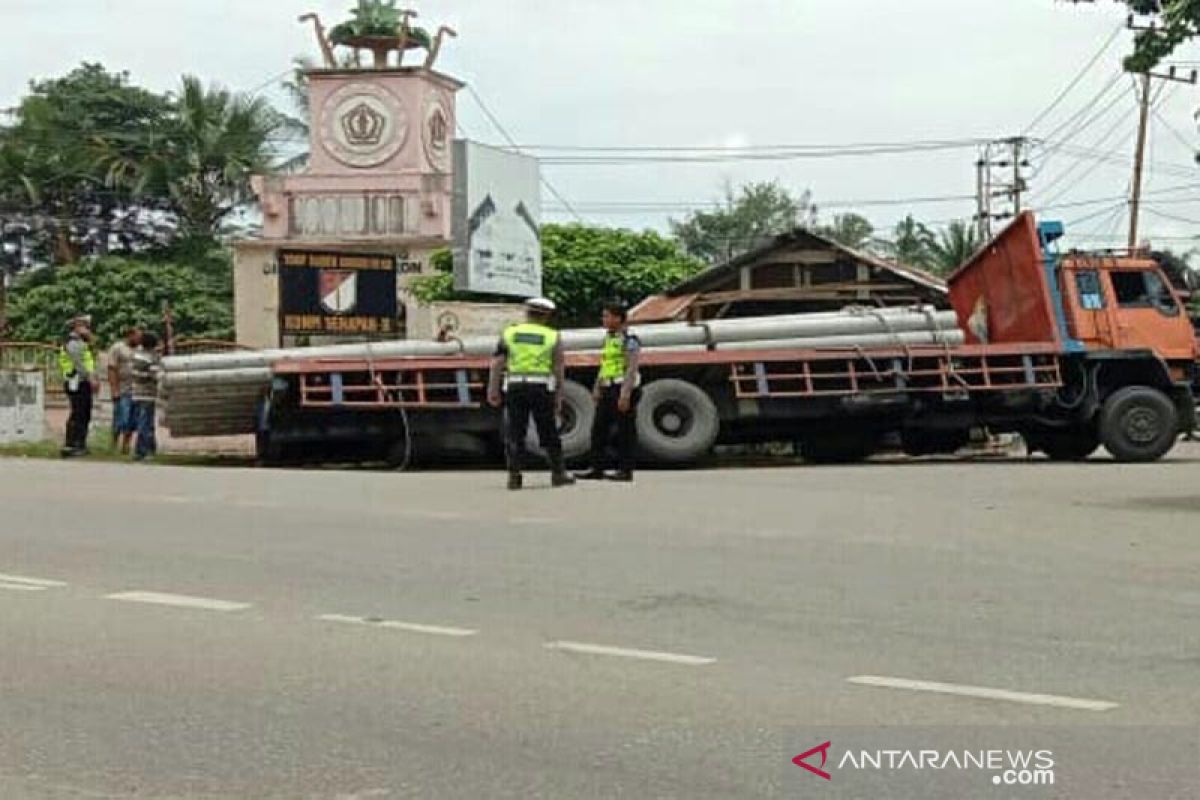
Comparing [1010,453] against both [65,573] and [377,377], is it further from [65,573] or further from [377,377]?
[65,573]

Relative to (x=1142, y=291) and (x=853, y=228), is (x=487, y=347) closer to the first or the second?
(x=1142, y=291)

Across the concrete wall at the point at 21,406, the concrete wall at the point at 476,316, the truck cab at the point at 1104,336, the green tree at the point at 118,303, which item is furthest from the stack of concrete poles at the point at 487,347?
the green tree at the point at 118,303

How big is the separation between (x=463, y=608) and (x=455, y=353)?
1051 cm

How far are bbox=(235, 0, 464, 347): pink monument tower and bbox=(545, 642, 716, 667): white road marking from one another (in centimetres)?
3708

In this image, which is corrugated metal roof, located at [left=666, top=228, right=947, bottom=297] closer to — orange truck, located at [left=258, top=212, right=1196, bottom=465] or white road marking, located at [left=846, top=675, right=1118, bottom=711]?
orange truck, located at [left=258, top=212, right=1196, bottom=465]

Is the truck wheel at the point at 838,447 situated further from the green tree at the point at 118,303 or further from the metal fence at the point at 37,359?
the green tree at the point at 118,303

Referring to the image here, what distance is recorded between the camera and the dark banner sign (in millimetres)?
25750

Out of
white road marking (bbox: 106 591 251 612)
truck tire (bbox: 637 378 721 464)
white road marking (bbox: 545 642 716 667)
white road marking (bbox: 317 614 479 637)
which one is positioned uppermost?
truck tire (bbox: 637 378 721 464)

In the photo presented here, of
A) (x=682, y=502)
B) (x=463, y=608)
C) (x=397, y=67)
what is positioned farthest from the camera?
(x=397, y=67)

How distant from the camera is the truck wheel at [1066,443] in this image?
66.2 feet

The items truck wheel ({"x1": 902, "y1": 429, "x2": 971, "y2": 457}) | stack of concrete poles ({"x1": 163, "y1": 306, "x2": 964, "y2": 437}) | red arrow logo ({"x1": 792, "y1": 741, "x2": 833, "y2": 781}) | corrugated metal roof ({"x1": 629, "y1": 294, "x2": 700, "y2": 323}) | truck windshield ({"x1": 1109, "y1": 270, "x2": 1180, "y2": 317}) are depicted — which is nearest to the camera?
red arrow logo ({"x1": 792, "y1": 741, "x2": 833, "y2": 781})

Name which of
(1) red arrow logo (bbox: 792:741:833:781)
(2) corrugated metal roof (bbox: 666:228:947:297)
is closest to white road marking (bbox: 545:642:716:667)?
(1) red arrow logo (bbox: 792:741:833:781)

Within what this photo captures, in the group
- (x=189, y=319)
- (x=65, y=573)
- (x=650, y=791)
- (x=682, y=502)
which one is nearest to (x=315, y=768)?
(x=650, y=791)

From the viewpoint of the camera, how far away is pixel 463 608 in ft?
28.3
